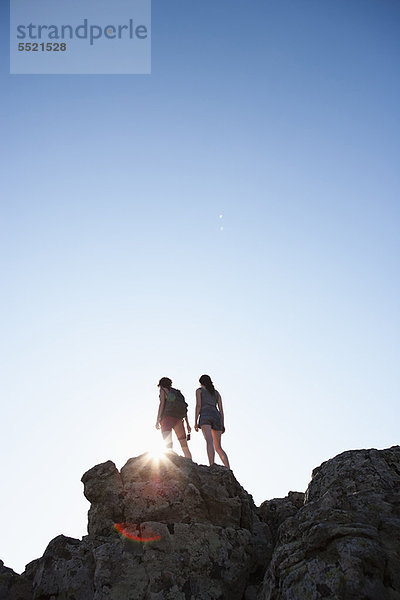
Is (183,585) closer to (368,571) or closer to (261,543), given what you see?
(261,543)

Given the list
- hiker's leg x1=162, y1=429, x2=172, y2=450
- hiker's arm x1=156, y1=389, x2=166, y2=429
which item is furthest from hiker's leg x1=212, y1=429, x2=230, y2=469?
hiker's arm x1=156, y1=389, x2=166, y2=429

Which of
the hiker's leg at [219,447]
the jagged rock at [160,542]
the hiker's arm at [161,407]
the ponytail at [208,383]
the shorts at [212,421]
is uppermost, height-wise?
the ponytail at [208,383]

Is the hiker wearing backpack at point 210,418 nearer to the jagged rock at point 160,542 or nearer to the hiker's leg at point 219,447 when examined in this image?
the hiker's leg at point 219,447

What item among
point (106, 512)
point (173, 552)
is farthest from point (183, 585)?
point (106, 512)

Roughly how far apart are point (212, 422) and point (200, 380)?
5.67ft

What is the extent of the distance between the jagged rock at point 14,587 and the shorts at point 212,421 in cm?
816

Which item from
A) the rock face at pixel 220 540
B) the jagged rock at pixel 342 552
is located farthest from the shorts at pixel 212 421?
the jagged rock at pixel 342 552

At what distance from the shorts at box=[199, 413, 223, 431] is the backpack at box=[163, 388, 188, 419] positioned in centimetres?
86

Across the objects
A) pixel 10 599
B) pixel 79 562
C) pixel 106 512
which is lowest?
pixel 10 599

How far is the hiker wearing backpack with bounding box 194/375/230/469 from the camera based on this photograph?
1553 cm

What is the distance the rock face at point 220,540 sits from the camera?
595 cm

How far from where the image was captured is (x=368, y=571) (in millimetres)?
5691

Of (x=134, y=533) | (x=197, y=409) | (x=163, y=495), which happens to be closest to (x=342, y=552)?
(x=134, y=533)

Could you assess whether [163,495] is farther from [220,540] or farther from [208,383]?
[208,383]
